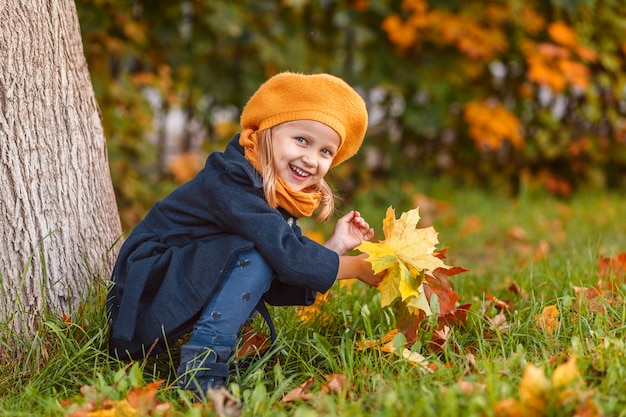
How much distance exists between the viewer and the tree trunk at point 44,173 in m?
2.38

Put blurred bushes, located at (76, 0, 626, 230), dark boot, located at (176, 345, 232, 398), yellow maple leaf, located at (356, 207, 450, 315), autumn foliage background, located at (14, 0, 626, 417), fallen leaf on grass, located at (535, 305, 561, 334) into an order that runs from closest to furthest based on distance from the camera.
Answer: autumn foliage background, located at (14, 0, 626, 417)
dark boot, located at (176, 345, 232, 398)
yellow maple leaf, located at (356, 207, 450, 315)
fallen leaf on grass, located at (535, 305, 561, 334)
blurred bushes, located at (76, 0, 626, 230)

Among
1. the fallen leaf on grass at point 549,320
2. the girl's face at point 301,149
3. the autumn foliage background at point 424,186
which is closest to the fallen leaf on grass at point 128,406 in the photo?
the autumn foliage background at point 424,186

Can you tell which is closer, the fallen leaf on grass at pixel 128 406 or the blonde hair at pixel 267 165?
the fallen leaf on grass at pixel 128 406

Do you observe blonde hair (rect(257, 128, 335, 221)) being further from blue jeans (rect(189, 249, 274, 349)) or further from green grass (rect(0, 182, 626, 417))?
green grass (rect(0, 182, 626, 417))

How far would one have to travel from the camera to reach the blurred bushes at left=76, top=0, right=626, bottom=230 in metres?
5.19

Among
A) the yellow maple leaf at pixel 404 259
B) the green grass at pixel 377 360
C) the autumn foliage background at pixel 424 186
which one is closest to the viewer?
the green grass at pixel 377 360

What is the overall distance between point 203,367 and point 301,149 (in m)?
0.75

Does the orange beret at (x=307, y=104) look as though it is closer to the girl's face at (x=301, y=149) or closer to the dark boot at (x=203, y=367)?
the girl's face at (x=301, y=149)

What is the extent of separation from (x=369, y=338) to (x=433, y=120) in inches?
145

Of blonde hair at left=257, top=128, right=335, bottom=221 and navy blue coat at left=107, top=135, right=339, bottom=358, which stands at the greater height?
blonde hair at left=257, top=128, right=335, bottom=221

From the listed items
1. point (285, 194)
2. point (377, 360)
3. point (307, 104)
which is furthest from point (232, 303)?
point (307, 104)

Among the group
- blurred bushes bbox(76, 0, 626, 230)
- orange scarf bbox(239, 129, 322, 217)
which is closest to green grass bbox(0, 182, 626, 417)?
orange scarf bbox(239, 129, 322, 217)

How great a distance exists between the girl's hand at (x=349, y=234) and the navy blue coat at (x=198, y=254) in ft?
0.48

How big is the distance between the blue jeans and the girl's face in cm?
30
